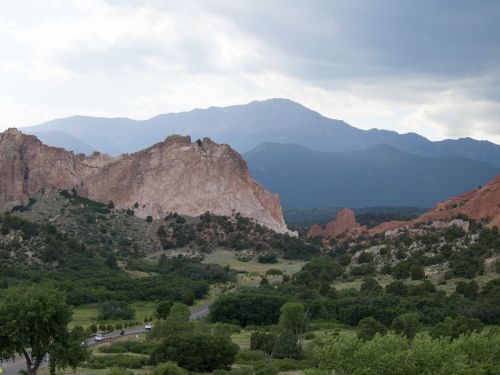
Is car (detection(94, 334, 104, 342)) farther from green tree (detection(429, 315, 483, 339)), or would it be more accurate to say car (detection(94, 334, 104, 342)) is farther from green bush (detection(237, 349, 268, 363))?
green tree (detection(429, 315, 483, 339))

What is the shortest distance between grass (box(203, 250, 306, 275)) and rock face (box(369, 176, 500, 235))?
2352cm

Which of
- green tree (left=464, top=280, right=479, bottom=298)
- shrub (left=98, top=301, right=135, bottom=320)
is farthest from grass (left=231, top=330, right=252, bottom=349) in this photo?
green tree (left=464, top=280, right=479, bottom=298)

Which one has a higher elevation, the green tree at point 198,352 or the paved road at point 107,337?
the green tree at point 198,352

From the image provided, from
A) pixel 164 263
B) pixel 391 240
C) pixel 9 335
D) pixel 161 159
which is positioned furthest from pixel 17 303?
pixel 161 159

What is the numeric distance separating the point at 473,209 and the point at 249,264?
4194 cm

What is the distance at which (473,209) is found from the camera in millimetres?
129000

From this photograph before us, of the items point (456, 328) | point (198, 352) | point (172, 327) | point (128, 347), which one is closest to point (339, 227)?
point (456, 328)

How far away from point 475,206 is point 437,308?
6686 centimetres

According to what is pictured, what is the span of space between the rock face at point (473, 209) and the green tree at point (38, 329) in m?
90.1

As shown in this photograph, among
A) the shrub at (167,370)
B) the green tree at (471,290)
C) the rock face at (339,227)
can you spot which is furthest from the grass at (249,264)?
the shrub at (167,370)

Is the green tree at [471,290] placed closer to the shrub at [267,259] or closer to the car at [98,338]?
the car at [98,338]

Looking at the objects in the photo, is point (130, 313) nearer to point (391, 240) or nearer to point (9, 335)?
point (9, 335)

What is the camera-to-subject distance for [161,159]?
148375mm

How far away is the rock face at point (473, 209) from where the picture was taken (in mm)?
124188
